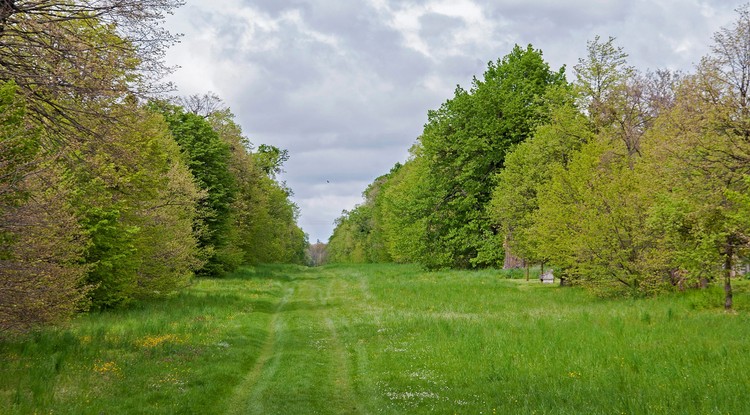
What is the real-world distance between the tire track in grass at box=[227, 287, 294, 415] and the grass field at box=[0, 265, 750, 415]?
63mm

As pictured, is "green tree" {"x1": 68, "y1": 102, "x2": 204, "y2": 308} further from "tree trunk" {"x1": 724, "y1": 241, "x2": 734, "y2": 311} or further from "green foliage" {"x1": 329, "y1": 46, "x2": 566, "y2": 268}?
"green foliage" {"x1": 329, "y1": 46, "x2": 566, "y2": 268}

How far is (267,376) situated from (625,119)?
27.3 metres

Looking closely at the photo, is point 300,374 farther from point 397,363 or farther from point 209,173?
point 209,173

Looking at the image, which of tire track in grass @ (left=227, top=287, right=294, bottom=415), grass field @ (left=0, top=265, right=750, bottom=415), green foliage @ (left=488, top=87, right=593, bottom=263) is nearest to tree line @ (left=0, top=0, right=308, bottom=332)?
grass field @ (left=0, top=265, right=750, bottom=415)

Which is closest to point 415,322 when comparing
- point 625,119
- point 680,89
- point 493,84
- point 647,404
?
point 647,404

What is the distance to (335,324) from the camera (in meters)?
22.1

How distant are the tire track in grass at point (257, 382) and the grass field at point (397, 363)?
0.06 m

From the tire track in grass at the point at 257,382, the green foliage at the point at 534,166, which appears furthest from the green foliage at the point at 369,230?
the tire track in grass at the point at 257,382

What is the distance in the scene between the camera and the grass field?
9898 mm

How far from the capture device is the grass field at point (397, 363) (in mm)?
9898

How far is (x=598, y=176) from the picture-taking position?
89.1 ft

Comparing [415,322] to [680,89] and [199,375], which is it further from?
[680,89]

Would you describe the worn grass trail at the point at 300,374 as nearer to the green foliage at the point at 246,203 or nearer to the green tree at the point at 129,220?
the green tree at the point at 129,220

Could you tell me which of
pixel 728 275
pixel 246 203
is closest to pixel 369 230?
pixel 246 203
